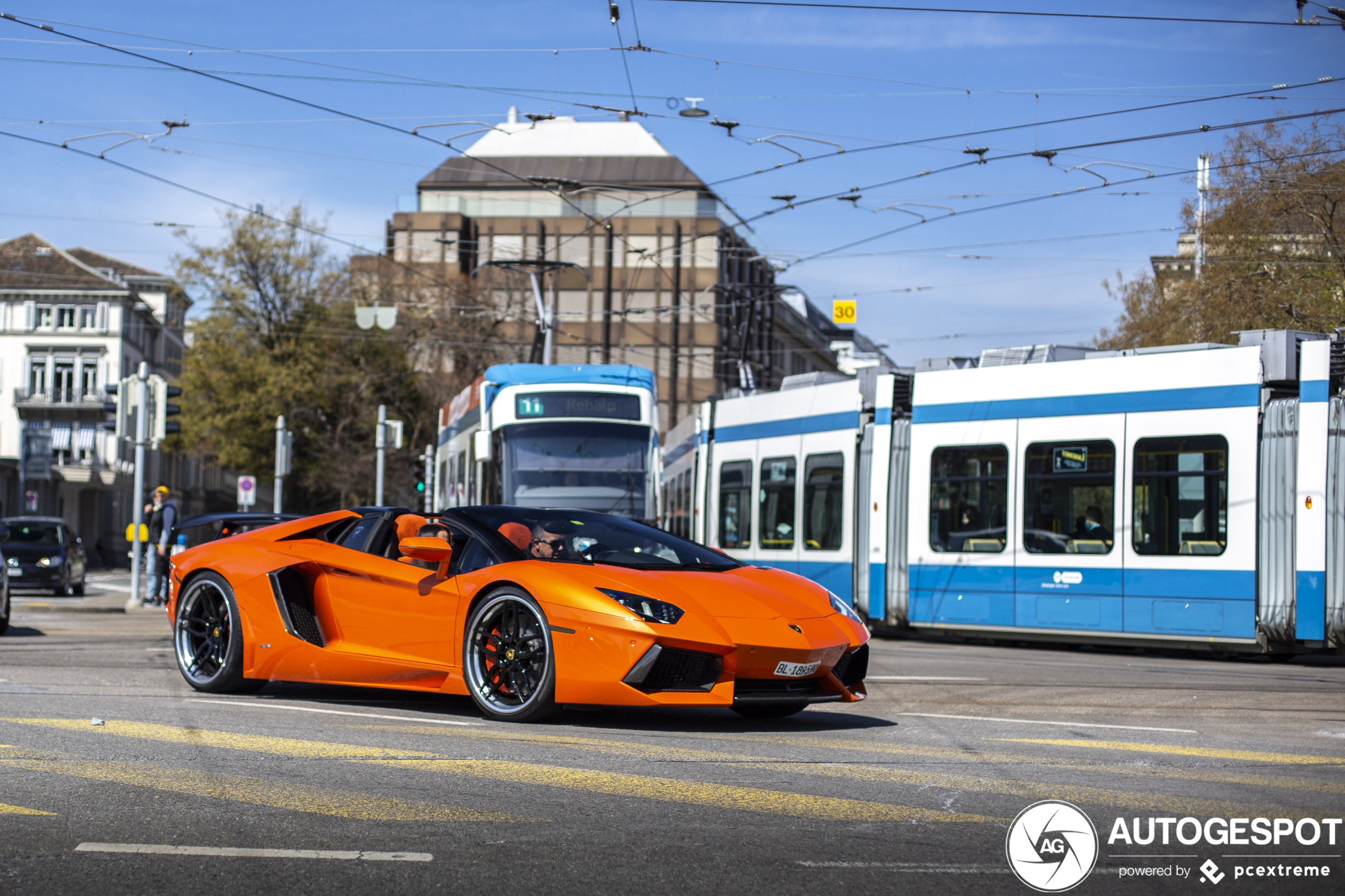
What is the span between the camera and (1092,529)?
1587 centimetres

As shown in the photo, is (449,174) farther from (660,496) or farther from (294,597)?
(294,597)

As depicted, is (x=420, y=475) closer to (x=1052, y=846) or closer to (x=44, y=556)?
(x=44, y=556)

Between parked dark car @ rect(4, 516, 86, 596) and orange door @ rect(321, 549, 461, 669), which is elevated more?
orange door @ rect(321, 549, 461, 669)

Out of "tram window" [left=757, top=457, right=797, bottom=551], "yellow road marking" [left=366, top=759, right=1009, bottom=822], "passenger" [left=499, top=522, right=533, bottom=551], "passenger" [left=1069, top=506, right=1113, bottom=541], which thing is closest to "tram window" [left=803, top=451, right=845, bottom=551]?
"tram window" [left=757, top=457, right=797, bottom=551]

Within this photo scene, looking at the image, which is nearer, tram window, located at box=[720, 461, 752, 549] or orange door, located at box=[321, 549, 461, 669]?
orange door, located at box=[321, 549, 461, 669]

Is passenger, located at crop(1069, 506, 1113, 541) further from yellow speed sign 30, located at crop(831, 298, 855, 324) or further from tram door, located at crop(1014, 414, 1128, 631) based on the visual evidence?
yellow speed sign 30, located at crop(831, 298, 855, 324)

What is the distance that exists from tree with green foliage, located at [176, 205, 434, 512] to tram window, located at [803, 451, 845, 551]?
32714 mm

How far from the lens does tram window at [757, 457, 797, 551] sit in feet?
66.1

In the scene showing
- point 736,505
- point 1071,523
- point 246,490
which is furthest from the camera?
point 246,490

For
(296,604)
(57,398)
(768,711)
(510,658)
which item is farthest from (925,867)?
(57,398)

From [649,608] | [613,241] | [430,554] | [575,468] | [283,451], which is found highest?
[613,241]

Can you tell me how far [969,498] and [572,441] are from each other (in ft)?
18.1

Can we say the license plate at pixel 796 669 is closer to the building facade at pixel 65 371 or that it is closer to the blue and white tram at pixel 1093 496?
the blue and white tram at pixel 1093 496

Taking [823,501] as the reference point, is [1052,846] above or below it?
below
